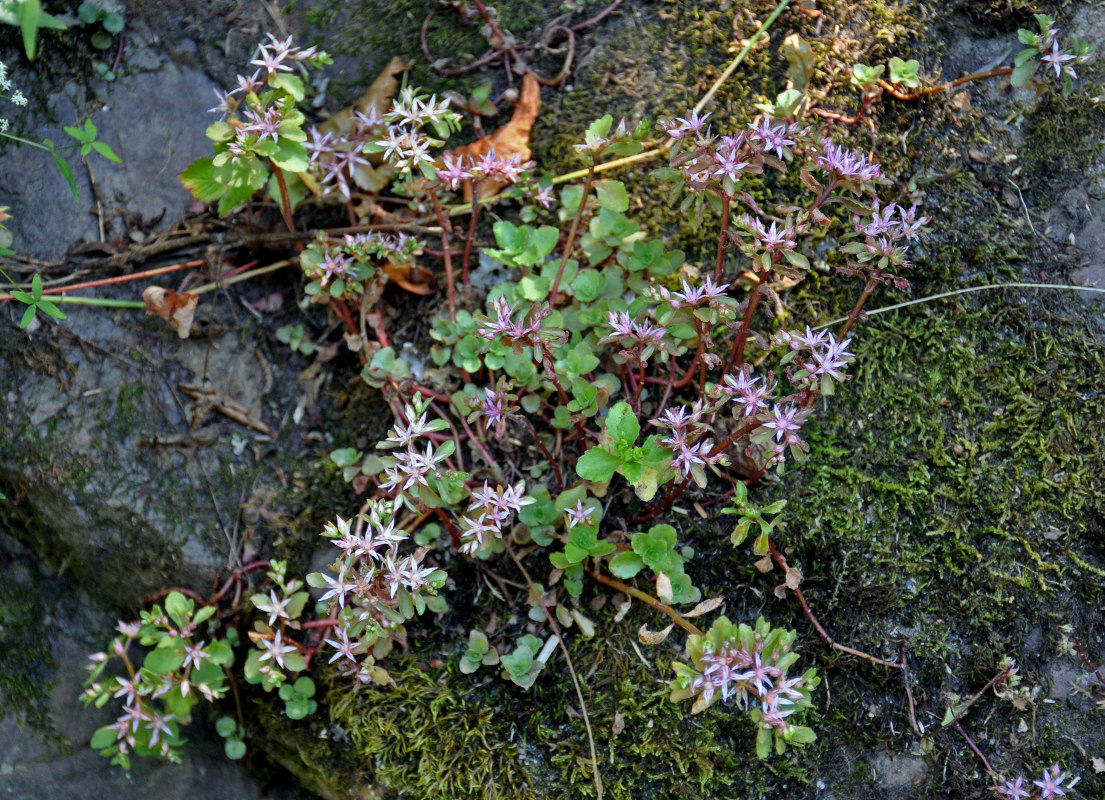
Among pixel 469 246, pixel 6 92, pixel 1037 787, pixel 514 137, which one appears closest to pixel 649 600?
pixel 1037 787

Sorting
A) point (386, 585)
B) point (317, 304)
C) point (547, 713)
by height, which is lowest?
point (547, 713)

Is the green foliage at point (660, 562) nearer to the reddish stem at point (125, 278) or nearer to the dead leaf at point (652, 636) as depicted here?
the dead leaf at point (652, 636)

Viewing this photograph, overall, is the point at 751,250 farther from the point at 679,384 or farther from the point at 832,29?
Answer: the point at 832,29

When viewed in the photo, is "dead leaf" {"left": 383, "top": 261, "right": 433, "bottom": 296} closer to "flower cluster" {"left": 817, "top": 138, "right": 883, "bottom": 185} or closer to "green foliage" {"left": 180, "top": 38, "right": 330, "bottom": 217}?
"green foliage" {"left": 180, "top": 38, "right": 330, "bottom": 217}

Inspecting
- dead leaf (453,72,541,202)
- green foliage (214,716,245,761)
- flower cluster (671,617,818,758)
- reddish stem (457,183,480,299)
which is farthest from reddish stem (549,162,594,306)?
green foliage (214,716,245,761)

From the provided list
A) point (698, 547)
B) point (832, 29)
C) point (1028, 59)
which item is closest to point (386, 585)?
point (698, 547)
